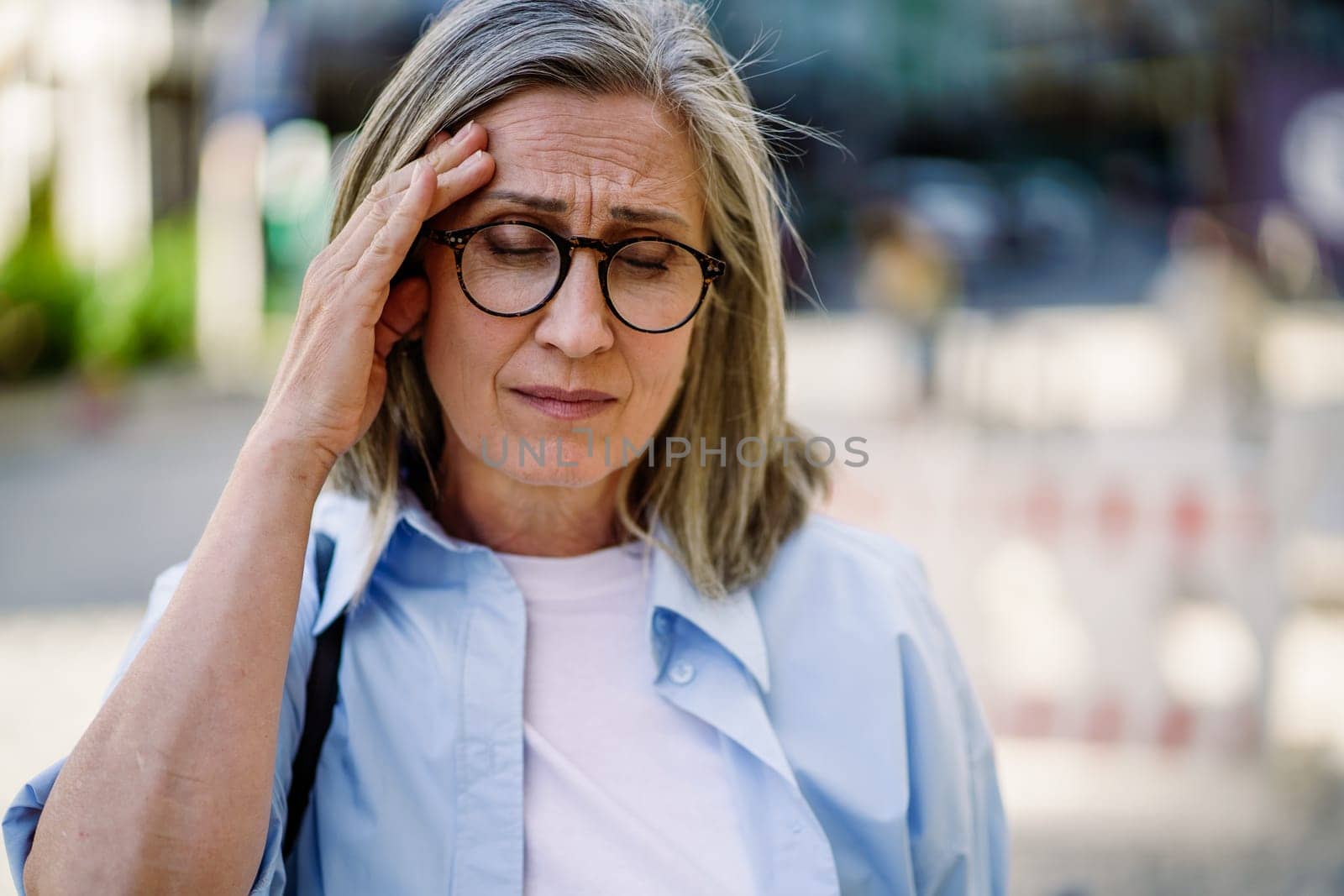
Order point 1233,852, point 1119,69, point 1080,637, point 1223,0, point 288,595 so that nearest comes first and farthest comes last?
point 288,595 → point 1233,852 → point 1080,637 → point 1223,0 → point 1119,69

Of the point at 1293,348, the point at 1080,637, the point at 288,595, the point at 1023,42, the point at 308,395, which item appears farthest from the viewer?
the point at 1023,42

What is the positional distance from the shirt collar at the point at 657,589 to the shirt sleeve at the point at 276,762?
32 millimetres

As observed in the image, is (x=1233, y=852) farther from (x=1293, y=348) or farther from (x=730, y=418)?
(x=1293, y=348)

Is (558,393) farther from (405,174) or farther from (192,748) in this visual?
(192,748)

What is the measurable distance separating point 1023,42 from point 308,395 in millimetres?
32817

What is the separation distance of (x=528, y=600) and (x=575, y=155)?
72cm

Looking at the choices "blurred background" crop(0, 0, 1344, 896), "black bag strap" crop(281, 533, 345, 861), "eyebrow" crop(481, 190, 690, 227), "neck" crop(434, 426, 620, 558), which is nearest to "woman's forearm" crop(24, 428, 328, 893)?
"black bag strap" crop(281, 533, 345, 861)

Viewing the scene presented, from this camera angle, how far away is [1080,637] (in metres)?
4.94

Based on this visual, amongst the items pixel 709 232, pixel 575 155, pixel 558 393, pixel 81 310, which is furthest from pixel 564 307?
pixel 81 310

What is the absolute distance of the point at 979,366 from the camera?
13547mm

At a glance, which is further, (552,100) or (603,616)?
(603,616)

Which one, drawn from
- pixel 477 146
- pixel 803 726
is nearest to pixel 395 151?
pixel 477 146

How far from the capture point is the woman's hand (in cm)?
169

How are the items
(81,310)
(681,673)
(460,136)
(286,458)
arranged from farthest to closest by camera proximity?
(81,310), (681,673), (460,136), (286,458)
